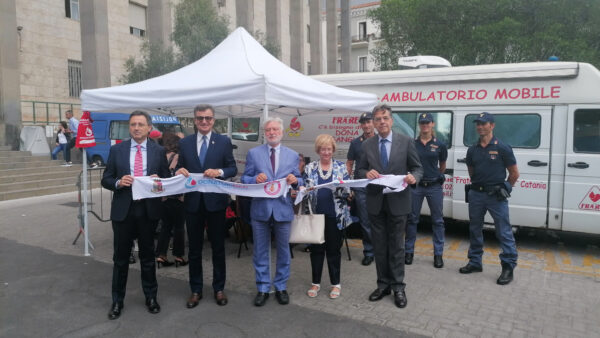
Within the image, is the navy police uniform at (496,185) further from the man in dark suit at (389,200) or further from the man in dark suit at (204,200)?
the man in dark suit at (204,200)

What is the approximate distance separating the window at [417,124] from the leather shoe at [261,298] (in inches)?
155

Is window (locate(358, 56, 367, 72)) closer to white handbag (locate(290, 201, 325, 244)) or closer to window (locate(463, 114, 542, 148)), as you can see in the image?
window (locate(463, 114, 542, 148))

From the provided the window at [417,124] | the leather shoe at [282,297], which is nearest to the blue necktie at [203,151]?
the leather shoe at [282,297]

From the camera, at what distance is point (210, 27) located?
57.4ft

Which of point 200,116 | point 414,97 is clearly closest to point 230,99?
point 200,116

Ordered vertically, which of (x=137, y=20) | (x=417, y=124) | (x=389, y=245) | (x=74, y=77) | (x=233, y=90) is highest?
(x=137, y=20)

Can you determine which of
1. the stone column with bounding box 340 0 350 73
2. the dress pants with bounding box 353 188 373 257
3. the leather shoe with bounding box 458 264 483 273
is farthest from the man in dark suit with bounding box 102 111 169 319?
the stone column with bounding box 340 0 350 73

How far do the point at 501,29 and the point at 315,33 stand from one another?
1693 centimetres

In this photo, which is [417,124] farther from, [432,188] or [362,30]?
[362,30]

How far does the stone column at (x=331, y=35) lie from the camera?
3153cm

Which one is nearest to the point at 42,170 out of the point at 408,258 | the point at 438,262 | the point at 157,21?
the point at 157,21

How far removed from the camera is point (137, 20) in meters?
25.4

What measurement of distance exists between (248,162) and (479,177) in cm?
280

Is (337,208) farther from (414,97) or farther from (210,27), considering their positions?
(210,27)
